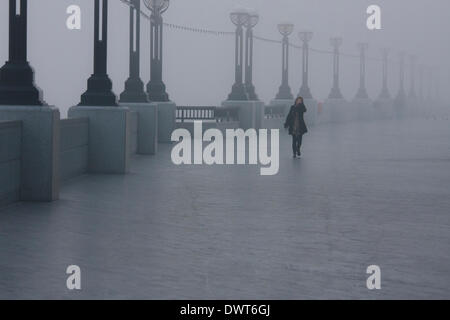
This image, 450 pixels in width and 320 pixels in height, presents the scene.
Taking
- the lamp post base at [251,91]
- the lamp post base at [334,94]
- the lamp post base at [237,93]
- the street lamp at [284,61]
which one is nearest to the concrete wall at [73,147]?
the lamp post base at [237,93]

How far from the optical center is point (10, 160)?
13375mm

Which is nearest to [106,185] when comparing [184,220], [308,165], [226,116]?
[184,220]

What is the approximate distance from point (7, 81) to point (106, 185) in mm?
3103

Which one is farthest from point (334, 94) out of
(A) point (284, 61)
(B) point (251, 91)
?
(B) point (251, 91)

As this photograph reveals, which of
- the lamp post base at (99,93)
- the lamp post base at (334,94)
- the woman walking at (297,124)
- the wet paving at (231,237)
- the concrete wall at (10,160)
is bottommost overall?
the wet paving at (231,237)

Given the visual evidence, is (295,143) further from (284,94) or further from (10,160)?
(284,94)

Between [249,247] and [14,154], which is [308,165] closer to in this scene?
[14,154]

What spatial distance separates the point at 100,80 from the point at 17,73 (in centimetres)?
544

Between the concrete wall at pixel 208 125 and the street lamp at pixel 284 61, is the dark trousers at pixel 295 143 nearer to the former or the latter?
the concrete wall at pixel 208 125

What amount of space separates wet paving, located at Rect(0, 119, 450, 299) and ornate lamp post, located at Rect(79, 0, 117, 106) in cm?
167

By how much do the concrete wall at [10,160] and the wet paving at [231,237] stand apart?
231 millimetres

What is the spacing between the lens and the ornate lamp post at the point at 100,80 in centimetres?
1925
